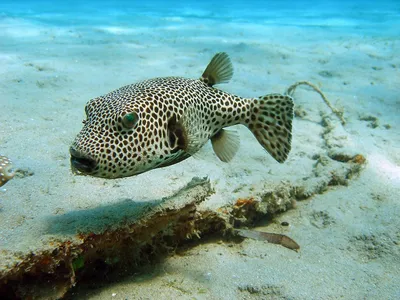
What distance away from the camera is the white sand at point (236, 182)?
331 centimetres

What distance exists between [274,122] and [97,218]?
2032 millimetres

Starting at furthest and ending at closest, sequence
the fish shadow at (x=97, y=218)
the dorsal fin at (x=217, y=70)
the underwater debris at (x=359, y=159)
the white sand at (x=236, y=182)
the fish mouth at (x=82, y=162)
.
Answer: the underwater debris at (x=359, y=159), the dorsal fin at (x=217, y=70), the white sand at (x=236, y=182), the fish shadow at (x=97, y=218), the fish mouth at (x=82, y=162)

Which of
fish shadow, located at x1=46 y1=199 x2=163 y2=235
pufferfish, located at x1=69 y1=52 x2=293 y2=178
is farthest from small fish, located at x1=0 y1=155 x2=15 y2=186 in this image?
pufferfish, located at x1=69 y1=52 x2=293 y2=178

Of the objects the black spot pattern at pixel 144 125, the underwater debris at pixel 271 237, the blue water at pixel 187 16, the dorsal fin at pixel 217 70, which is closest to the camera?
the black spot pattern at pixel 144 125

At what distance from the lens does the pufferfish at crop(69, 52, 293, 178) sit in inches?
101

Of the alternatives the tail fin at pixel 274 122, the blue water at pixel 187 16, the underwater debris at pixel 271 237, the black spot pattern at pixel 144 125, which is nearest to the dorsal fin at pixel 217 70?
the black spot pattern at pixel 144 125

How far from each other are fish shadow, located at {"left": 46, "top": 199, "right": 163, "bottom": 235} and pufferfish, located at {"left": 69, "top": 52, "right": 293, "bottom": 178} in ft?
1.76

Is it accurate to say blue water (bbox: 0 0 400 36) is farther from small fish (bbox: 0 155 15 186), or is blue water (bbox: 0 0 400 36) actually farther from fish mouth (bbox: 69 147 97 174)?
fish mouth (bbox: 69 147 97 174)

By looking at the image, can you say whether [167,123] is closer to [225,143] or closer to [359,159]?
[225,143]

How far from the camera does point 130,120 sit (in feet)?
8.63

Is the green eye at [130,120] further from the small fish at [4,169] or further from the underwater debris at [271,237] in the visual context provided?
the underwater debris at [271,237]

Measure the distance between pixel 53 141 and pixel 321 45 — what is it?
46.4 ft

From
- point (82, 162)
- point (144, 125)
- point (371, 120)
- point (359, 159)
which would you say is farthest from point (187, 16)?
point (82, 162)

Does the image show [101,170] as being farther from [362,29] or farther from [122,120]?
[362,29]
